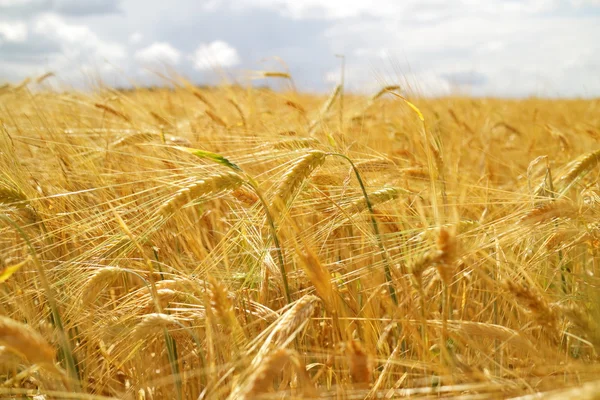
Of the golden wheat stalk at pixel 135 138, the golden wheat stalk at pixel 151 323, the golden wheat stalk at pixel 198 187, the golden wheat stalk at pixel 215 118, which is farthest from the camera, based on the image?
the golden wheat stalk at pixel 215 118

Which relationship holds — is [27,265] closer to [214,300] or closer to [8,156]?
[8,156]

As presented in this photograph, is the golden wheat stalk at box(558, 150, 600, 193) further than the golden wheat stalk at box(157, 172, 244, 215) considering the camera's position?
Yes

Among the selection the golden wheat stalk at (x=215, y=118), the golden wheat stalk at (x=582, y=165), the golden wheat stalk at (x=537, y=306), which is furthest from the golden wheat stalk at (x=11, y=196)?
the golden wheat stalk at (x=582, y=165)

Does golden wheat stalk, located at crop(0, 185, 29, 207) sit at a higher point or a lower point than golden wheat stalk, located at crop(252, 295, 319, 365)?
higher

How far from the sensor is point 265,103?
525cm

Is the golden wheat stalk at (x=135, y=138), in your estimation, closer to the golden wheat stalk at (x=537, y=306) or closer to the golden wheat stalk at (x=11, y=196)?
the golden wheat stalk at (x=11, y=196)

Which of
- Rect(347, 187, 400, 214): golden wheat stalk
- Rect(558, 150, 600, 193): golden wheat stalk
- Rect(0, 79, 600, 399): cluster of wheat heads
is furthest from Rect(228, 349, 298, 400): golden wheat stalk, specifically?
Rect(558, 150, 600, 193): golden wheat stalk

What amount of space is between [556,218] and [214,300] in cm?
90

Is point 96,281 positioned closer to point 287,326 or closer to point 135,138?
point 287,326

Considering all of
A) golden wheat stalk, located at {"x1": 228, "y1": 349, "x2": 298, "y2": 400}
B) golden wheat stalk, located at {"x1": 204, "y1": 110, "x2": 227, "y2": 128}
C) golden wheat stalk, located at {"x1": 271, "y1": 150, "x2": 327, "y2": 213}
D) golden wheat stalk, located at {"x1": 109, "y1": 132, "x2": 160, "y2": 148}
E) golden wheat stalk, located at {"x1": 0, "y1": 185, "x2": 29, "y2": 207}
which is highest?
golden wheat stalk, located at {"x1": 204, "y1": 110, "x2": 227, "y2": 128}

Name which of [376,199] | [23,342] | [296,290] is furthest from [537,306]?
[23,342]

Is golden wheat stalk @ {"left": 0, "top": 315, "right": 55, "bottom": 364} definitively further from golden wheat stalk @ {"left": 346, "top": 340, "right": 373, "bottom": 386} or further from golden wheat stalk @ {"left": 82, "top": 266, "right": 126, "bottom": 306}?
golden wheat stalk @ {"left": 346, "top": 340, "right": 373, "bottom": 386}

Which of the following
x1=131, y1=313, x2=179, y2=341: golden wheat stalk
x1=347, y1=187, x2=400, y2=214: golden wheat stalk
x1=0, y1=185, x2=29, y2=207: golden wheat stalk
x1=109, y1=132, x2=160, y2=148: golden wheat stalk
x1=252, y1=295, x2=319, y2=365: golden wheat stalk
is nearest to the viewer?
x1=252, y1=295, x2=319, y2=365: golden wheat stalk

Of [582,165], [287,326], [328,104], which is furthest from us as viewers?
[328,104]
